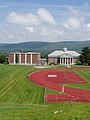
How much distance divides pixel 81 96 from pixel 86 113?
78.3 ft

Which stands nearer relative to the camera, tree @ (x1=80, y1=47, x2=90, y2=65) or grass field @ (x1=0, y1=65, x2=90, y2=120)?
grass field @ (x1=0, y1=65, x2=90, y2=120)

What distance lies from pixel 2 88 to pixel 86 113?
32.6m

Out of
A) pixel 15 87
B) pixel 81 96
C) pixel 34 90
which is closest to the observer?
pixel 81 96

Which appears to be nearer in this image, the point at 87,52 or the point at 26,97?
the point at 26,97

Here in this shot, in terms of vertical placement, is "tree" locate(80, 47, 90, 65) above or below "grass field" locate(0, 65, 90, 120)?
below

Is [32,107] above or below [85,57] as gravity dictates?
above

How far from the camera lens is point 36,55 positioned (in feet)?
458

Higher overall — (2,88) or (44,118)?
(44,118)

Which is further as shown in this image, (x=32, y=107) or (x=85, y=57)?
(x=85, y=57)

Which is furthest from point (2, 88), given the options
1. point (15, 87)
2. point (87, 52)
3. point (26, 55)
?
point (26, 55)

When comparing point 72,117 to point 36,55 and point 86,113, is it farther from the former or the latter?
point 36,55

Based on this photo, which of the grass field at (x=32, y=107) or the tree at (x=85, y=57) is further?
the tree at (x=85, y=57)

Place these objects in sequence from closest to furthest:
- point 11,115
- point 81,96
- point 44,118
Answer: point 44,118 < point 11,115 < point 81,96

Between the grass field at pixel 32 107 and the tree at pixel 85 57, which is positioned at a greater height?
the grass field at pixel 32 107
